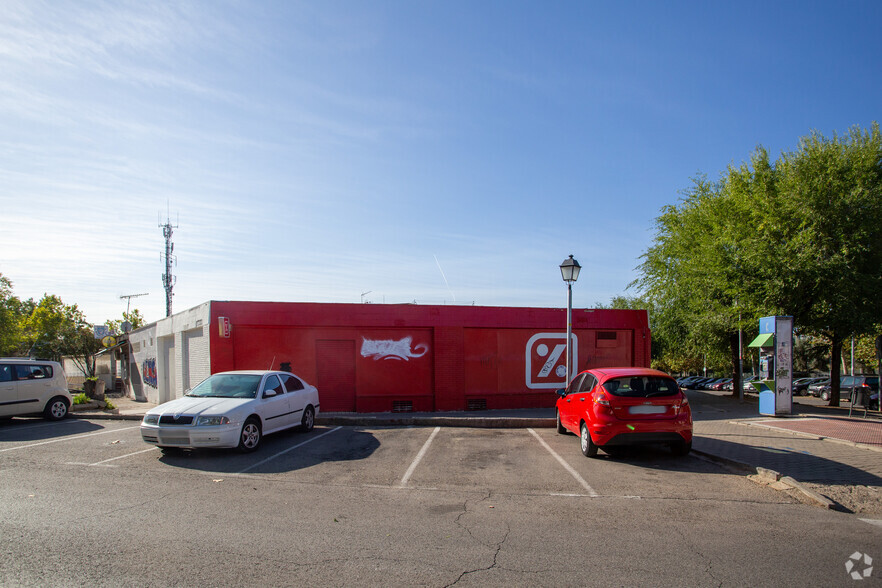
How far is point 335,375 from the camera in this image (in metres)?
17.0

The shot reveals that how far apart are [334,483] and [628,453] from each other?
210 inches

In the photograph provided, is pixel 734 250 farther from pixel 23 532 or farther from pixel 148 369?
pixel 148 369

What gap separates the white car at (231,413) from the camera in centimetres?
909

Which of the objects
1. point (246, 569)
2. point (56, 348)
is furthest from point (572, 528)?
point (56, 348)

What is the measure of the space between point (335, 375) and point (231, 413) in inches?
304

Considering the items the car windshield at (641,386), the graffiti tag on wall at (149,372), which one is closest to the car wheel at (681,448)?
the car windshield at (641,386)

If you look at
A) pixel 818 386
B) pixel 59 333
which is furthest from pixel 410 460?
pixel 59 333

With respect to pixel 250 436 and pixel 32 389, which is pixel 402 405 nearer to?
pixel 250 436

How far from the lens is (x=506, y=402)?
18125mm

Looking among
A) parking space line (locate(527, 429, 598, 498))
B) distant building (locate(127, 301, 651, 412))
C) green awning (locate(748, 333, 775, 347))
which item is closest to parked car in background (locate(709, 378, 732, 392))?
distant building (locate(127, 301, 651, 412))

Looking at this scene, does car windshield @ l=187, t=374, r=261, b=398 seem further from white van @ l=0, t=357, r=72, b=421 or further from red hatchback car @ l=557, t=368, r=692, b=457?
white van @ l=0, t=357, r=72, b=421

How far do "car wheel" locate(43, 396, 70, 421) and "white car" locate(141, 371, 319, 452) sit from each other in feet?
22.5

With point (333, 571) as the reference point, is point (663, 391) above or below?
above

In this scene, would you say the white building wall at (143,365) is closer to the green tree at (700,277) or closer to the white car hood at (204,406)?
the white car hood at (204,406)
